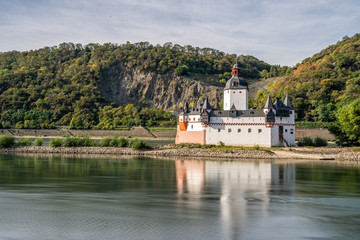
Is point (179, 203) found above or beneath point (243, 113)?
beneath

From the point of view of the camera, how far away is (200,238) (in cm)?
1599

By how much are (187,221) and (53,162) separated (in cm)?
2904

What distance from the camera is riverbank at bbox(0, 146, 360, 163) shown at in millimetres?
46469

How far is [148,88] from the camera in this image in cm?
14375

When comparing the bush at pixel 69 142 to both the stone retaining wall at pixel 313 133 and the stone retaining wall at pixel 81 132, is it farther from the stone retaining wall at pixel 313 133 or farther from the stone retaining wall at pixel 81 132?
the stone retaining wall at pixel 313 133

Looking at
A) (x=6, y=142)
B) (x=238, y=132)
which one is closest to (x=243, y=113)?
(x=238, y=132)

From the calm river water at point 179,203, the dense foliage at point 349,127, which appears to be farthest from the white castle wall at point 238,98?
the calm river water at point 179,203

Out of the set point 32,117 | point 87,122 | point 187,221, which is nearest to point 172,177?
point 187,221

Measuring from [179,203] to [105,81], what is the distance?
129 metres

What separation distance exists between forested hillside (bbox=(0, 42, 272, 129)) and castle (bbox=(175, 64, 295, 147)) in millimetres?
45450

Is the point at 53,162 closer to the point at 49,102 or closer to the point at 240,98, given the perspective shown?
the point at 240,98

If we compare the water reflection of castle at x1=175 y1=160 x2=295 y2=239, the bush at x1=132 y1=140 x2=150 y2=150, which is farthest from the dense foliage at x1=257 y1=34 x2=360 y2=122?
the water reflection of castle at x1=175 y1=160 x2=295 y2=239

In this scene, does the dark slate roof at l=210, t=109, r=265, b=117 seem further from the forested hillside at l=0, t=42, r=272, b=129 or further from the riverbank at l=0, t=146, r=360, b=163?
the forested hillside at l=0, t=42, r=272, b=129

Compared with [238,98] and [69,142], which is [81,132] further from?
[238,98]
